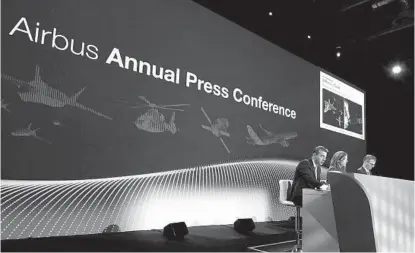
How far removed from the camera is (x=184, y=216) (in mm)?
4441

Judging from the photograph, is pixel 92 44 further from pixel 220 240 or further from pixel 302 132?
pixel 302 132

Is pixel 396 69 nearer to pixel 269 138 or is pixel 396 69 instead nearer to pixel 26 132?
pixel 269 138

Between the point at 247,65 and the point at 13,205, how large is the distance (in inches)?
150

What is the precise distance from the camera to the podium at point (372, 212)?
227 cm

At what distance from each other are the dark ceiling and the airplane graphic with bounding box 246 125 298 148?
171 cm

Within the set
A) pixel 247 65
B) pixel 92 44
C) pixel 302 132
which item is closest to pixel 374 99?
pixel 302 132

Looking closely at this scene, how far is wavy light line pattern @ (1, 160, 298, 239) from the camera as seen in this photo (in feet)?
10.4

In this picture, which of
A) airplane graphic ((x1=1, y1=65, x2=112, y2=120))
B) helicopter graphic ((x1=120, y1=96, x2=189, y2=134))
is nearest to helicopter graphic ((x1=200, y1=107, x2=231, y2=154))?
helicopter graphic ((x1=120, y1=96, x2=189, y2=134))

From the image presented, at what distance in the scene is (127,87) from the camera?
157 inches

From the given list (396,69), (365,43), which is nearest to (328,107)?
(365,43)

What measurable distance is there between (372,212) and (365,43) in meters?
6.72

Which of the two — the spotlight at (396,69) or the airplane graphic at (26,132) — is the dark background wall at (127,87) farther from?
the spotlight at (396,69)

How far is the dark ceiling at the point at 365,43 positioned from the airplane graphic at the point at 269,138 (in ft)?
5.61

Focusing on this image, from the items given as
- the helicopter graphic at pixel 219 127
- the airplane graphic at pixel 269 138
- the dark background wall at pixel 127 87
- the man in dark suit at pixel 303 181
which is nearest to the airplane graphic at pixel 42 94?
the dark background wall at pixel 127 87
